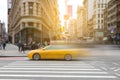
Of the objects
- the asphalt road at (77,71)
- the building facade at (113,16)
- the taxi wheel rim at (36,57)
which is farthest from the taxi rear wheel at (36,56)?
the building facade at (113,16)

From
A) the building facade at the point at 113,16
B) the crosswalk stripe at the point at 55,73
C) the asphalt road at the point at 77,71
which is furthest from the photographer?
the building facade at the point at 113,16

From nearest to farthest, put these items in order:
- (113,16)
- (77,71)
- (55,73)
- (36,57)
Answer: (55,73)
(77,71)
(36,57)
(113,16)

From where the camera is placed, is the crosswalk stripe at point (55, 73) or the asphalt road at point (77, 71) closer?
the asphalt road at point (77, 71)

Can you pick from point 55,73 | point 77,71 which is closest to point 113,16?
point 77,71

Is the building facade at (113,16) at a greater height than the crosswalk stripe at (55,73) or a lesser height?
greater

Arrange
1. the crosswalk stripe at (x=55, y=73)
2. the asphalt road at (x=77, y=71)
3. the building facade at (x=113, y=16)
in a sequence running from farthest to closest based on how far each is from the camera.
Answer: the building facade at (x=113, y=16), the crosswalk stripe at (x=55, y=73), the asphalt road at (x=77, y=71)

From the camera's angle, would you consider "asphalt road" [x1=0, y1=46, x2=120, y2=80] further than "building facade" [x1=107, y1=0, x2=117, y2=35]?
No

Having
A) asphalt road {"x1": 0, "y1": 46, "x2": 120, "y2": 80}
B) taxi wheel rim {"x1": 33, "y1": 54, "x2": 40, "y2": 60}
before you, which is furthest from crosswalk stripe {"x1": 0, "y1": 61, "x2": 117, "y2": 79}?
taxi wheel rim {"x1": 33, "y1": 54, "x2": 40, "y2": 60}

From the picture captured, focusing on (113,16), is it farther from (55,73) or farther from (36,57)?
(55,73)

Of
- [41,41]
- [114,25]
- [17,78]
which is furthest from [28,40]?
[114,25]

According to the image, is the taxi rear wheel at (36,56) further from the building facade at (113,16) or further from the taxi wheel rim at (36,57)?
the building facade at (113,16)

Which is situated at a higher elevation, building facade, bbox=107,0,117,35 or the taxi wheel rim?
building facade, bbox=107,0,117,35

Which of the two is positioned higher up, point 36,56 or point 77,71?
point 36,56

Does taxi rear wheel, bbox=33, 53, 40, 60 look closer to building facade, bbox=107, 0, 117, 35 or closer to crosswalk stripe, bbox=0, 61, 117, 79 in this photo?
crosswalk stripe, bbox=0, 61, 117, 79
